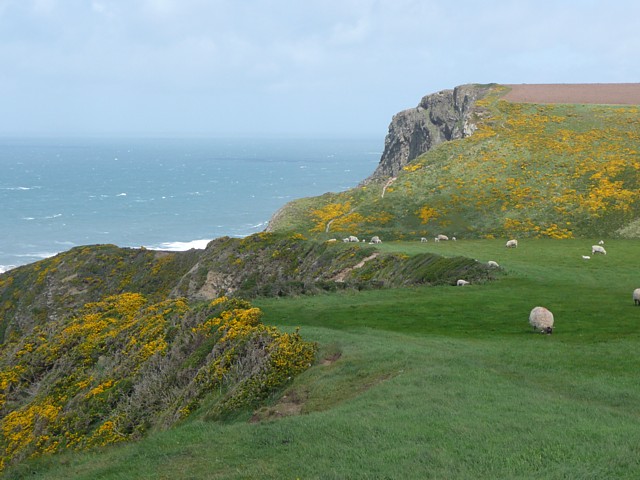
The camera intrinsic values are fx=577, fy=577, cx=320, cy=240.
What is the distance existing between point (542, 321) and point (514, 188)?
214 ft

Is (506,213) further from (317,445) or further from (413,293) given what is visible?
(317,445)

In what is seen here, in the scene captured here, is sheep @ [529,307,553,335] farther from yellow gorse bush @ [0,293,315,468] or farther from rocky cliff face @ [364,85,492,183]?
rocky cliff face @ [364,85,492,183]

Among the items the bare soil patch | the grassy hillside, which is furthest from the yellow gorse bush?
the bare soil patch

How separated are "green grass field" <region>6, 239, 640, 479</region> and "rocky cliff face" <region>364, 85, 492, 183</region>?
318 feet

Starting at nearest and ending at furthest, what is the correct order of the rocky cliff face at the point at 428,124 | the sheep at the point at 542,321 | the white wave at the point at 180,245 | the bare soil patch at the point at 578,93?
1. the sheep at the point at 542,321
2. the bare soil patch at the point at 578,93
3. the rocky cliff face at the point at 428,124
4. the white wave at the point at 180,245

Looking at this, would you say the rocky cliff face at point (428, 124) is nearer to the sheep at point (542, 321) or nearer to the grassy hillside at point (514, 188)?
the grassy hillside at point (514, 188)

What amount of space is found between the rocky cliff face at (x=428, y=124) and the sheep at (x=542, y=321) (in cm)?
9752

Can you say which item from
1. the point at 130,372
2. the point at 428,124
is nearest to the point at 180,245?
the point at 428,124

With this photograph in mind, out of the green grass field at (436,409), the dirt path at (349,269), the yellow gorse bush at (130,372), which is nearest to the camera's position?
the green grass field at (436,409)

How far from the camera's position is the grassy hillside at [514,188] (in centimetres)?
7975

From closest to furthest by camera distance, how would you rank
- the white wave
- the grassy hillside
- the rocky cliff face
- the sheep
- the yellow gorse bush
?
the yellow gorse bush, the sheep, the grassy hillside, the rocky cliff face, the white wave

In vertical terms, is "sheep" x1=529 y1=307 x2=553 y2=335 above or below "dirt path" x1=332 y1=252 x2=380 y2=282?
above

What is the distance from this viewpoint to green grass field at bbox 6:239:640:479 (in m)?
15.1

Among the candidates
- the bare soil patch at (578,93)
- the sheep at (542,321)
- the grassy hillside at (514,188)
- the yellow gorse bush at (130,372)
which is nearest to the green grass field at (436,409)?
the sheep at (542,321)
